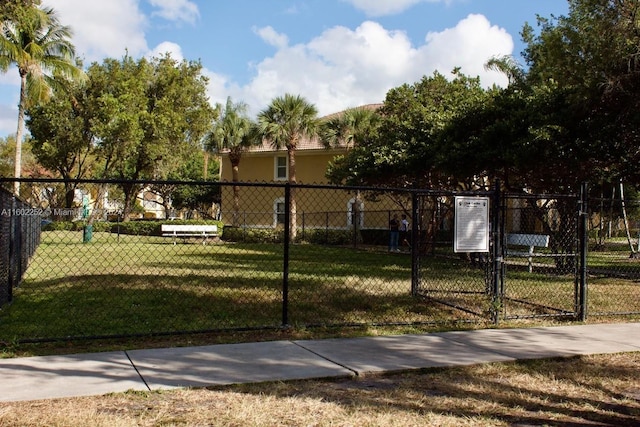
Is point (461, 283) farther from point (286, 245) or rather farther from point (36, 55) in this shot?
point (36, 55)

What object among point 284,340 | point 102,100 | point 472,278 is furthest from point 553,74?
point 102,100

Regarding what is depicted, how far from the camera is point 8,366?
5.80 meters

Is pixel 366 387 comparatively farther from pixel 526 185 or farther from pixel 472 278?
pixel 526 185

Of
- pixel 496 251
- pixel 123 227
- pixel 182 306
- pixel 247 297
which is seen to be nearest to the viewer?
pixel 496 251

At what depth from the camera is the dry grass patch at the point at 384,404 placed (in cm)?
453

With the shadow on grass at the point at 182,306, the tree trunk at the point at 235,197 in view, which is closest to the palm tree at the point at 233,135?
the tree trunk at the point at 235,197

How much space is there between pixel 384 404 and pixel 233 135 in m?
33.4

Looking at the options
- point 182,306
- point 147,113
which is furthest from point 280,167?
point 182,306

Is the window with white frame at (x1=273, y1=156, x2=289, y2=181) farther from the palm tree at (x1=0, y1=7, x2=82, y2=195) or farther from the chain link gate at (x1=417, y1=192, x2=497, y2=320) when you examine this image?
the chain link gate at (x1=417, y1=192, x2=497, y2=320)

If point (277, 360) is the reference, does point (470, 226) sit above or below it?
above

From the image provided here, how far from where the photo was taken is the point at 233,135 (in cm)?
3728

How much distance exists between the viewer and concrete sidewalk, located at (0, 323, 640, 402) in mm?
5328

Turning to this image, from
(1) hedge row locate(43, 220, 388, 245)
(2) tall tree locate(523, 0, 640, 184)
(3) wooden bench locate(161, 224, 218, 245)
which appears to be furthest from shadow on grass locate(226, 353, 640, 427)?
(1) hedge row locate(43, 220, 388, 245)

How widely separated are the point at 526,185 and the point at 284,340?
1293 centimetres
